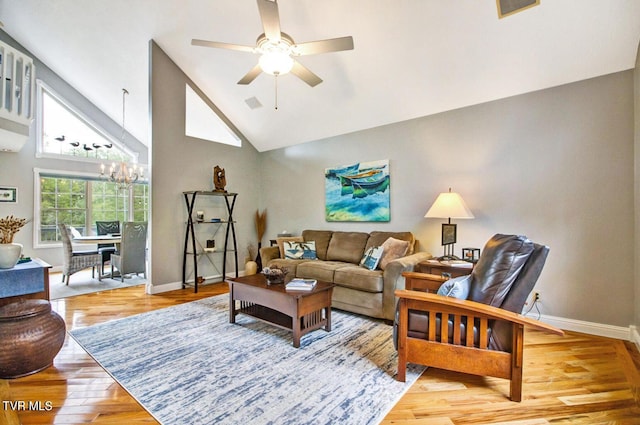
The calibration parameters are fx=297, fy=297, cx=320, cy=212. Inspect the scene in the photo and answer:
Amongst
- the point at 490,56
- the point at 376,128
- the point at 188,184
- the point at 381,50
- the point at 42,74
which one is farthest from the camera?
the point at 42,74

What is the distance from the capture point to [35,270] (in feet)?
7.08

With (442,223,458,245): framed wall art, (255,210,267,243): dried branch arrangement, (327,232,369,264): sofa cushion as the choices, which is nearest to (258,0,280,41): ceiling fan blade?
(442,223,458,245): framed wall art

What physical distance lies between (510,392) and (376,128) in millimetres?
3530

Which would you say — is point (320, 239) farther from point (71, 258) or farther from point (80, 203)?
point (80, 203)

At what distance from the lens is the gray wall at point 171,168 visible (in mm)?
4391

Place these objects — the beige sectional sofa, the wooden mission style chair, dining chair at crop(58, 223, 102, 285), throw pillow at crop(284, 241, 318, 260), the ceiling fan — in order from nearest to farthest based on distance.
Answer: the wooden mission style chair < the ceiling fan < the beige sectional sofa < throw pillow at crop(284, 241, 318, 260) < dining chair at crop(58, 223, 102, 285)

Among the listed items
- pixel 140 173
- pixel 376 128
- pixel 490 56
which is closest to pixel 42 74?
pixel 140 173

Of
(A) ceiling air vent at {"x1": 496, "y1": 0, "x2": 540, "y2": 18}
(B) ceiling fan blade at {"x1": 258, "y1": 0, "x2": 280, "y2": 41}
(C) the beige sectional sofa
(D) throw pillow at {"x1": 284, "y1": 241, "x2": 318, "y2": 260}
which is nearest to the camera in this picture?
(B) ceiling fan blade at {"x1": 258, "y1": 0, "x2": 280, "y2": 41}

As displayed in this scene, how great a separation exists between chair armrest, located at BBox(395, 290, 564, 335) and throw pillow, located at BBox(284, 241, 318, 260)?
2540 millimetres

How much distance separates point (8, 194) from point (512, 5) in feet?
25.9

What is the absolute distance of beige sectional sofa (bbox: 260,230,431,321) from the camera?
10.4ft

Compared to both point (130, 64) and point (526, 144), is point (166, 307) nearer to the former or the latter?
point (130, 64)

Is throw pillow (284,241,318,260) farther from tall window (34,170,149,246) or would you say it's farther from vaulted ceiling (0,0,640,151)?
tall window (34,170,149,246)

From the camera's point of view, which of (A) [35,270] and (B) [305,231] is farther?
(B) [305,231]
